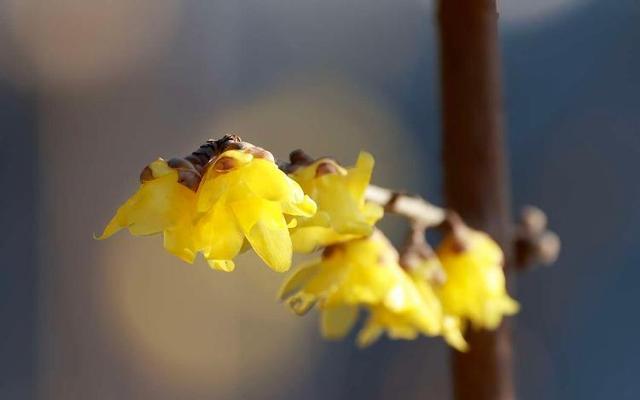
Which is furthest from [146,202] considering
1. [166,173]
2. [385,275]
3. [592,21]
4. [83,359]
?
[592,21]

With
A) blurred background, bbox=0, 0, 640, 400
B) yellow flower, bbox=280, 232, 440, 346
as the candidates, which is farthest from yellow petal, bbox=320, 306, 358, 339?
blurred background, bbox=0, 0, 640, 400

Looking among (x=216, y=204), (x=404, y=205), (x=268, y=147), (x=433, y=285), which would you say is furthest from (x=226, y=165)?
(x=268, y=147)

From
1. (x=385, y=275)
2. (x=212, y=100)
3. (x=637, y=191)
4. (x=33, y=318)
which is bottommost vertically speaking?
(x=385, y=275)

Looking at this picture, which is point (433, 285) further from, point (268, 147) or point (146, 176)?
point (268, 147)

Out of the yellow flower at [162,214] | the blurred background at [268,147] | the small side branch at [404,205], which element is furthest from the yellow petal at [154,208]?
the blurred background at [268,147]

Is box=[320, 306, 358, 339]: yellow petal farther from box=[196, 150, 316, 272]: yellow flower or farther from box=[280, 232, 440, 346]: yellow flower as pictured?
box=[196, 150, 316, 272]: yellow flower

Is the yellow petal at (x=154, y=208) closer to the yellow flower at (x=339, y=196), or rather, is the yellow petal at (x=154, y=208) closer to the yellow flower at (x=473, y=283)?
the yellow flower at (x=339, y=196)

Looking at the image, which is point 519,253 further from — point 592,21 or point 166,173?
point 592,21
